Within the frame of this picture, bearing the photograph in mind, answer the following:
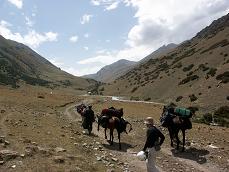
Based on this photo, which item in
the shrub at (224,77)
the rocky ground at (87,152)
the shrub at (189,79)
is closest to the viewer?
the rocky ground at (87,152)

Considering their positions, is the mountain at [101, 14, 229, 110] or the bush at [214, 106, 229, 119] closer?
the bush at [214, 106, 229, 119]

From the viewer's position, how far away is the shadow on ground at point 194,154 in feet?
67.4

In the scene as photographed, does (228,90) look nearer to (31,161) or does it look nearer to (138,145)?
(138,145)

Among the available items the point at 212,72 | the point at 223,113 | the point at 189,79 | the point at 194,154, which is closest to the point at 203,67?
the point at 189,79

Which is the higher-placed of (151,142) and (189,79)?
(189,79)

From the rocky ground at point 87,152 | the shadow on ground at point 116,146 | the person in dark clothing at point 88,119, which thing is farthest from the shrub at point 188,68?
the shadow on ground at point 116,146

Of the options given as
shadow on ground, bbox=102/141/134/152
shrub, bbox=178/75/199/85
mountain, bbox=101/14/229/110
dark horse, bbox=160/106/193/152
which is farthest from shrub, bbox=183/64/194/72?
dark horse, bbox=160/106/193/152

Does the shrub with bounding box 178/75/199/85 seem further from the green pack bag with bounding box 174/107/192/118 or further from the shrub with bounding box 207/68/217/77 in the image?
the green pack bag with bounding box 174/107/192/118

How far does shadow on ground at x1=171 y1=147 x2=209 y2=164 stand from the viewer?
2053 cm

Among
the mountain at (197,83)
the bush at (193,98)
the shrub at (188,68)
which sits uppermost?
the shrub at (188,68)

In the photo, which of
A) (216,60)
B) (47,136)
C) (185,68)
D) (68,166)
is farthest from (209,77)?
(68,166)

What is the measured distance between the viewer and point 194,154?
21.7 m

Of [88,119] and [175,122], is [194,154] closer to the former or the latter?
[175,122]

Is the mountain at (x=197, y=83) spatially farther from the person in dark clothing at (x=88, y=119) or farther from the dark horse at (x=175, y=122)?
the dark horse at (x=175, y=122)
